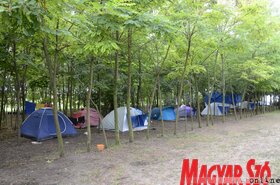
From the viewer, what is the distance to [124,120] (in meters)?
12.2

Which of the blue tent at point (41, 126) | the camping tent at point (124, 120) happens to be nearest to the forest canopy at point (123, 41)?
A: the blue tent at point (41, 126)

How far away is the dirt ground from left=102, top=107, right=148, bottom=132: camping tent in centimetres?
278

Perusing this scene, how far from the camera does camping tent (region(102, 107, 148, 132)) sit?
12.3 m

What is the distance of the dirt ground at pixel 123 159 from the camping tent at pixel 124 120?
278 centimetres

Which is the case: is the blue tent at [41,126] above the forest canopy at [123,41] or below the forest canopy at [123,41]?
below

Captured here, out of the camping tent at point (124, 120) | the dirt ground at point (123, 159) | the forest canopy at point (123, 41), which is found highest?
the forest canopy at point (123, 41)

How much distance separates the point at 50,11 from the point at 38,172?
3.24 m

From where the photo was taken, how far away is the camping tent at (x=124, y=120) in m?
12.3

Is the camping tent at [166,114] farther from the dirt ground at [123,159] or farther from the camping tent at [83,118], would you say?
the dirt ground at [123,159]

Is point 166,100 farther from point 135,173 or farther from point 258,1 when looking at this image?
point 135,173

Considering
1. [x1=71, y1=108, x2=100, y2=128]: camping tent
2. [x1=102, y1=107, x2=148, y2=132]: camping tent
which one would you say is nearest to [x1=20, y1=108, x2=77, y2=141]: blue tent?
[x1=102, y1=107, x2=148, y2=132]: camping tent

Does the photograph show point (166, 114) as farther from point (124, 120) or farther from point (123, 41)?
point (123, 41)

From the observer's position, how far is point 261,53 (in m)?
16.8

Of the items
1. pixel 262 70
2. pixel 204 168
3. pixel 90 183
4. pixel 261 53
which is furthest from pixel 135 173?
pixel 261 53
